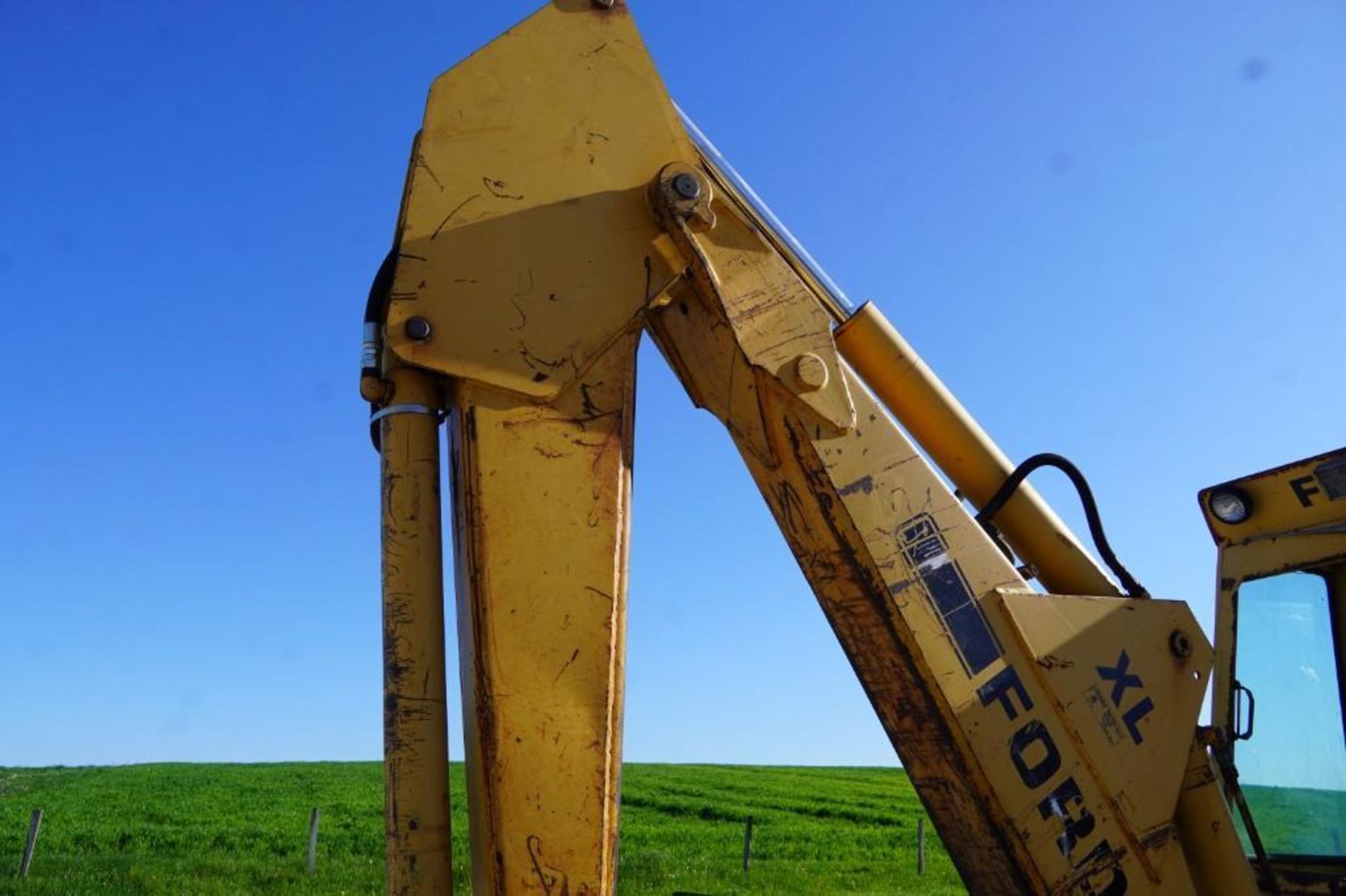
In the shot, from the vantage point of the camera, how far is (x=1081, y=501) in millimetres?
3916

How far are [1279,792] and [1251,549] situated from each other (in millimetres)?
835

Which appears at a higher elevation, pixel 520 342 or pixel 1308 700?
pixel 520 342

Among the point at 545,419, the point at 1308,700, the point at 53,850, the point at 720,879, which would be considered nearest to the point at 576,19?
the point at 545,419

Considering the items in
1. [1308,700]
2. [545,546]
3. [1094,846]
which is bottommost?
[1094,846]

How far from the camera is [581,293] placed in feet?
10.5

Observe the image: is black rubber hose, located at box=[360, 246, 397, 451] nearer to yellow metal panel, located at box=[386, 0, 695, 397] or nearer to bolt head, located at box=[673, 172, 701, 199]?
yellow metal panel, located at box=[386, 0, 695, 397]

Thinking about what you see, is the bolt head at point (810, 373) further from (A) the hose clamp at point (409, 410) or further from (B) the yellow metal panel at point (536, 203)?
(A) the hose clamp at point (409, 410)

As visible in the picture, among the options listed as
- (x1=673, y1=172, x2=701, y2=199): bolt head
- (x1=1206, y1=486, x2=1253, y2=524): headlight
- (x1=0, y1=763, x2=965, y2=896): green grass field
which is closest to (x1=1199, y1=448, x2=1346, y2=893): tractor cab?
(x1=1206, y1=486, x2=1253, y2=524): headlight

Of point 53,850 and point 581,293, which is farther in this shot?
point 53,850

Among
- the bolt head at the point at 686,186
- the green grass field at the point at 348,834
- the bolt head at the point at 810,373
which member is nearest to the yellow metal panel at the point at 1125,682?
the bolt head at the point at 810,373

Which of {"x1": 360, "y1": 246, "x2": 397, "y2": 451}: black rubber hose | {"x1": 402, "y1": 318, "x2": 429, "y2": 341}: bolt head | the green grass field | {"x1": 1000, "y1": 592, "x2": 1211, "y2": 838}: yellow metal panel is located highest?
the green grass field

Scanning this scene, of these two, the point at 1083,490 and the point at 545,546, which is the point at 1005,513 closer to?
the point at 1083,490

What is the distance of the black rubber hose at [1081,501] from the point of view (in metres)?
3.75

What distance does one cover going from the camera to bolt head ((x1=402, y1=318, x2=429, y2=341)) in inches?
121
